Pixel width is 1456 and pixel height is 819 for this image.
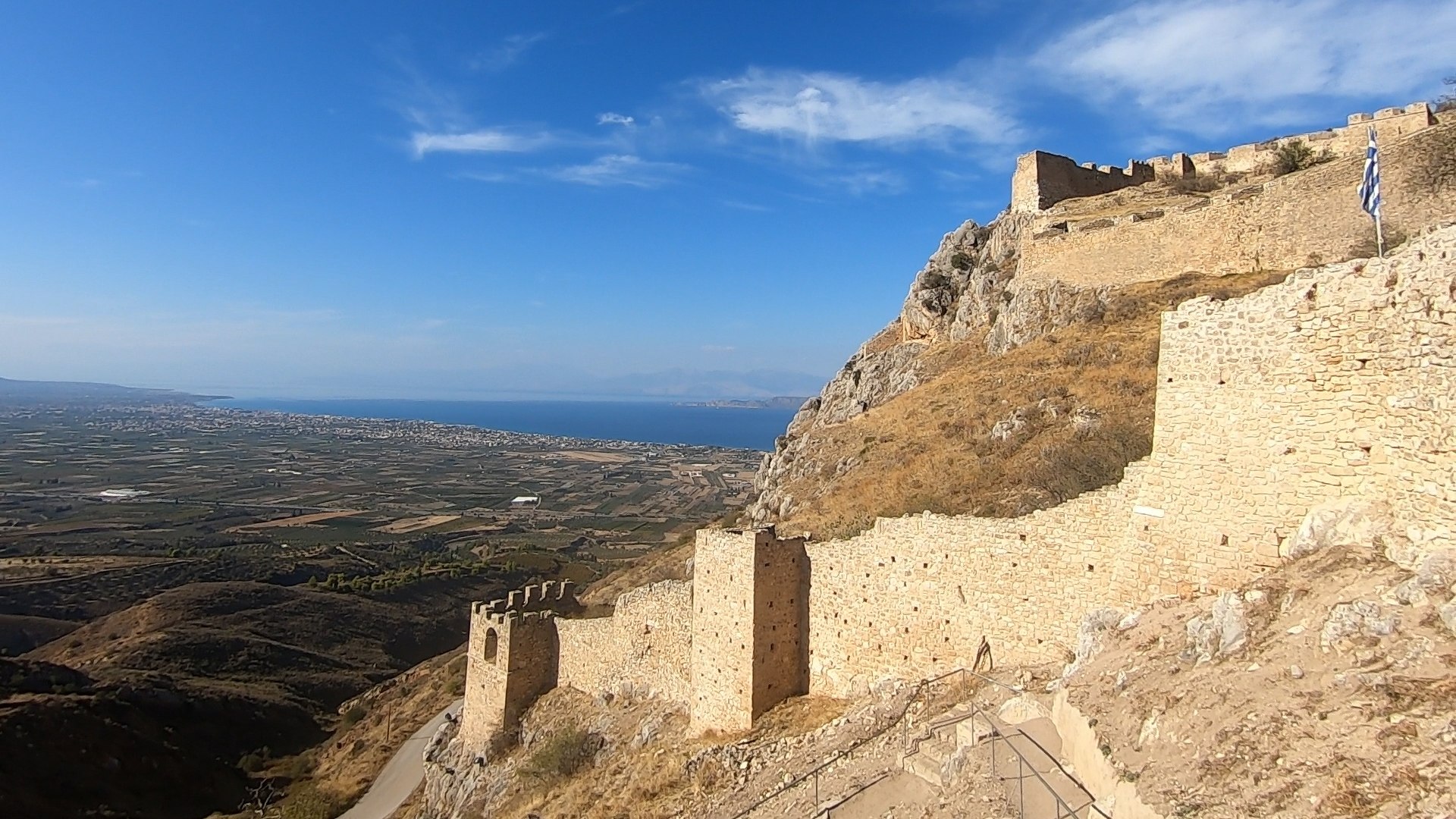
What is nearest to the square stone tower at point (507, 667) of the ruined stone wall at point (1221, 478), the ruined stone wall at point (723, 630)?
the ruined stone wall at point (723, 630)

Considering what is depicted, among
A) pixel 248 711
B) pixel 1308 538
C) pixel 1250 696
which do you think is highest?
pixel 1308 538

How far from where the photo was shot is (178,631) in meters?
46.4

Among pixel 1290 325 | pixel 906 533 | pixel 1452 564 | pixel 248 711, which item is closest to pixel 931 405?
pixel 906 533

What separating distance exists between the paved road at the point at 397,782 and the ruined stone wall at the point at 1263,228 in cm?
2572

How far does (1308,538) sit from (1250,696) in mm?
2264

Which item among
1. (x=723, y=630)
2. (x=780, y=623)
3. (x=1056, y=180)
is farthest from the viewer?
(x=1056, y=180)

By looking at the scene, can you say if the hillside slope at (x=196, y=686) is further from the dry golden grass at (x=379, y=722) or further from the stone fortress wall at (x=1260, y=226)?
the stone fortress wall at (x=1260, y=226)

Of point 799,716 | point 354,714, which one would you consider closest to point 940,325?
point 799,716

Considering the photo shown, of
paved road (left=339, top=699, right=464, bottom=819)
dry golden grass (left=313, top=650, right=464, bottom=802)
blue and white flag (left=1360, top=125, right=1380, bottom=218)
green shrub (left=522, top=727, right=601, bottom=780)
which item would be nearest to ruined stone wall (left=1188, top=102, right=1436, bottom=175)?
blue and white flag (left=1360, top=125, right=1380, bottom=218)

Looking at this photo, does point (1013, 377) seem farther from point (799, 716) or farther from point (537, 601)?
point (537, 601)

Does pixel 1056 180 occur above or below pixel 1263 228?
above

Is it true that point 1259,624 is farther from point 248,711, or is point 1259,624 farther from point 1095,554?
point 248,711

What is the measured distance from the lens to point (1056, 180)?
3055 cm

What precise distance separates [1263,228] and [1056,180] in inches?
446
